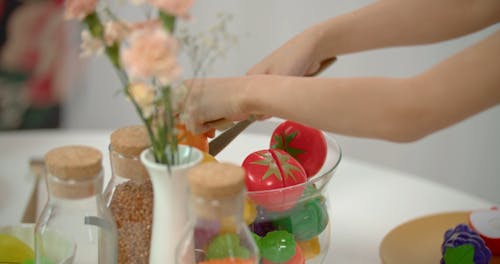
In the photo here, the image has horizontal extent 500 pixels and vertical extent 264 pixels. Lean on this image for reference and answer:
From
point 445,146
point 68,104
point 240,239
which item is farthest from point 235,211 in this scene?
point 68,104

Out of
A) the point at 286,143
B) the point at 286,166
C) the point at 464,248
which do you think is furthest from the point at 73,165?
the point at 464,248

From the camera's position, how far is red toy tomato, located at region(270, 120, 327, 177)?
3.72ft

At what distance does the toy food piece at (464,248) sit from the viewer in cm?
105

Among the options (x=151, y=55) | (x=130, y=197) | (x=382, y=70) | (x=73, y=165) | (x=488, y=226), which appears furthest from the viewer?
(x=382, y=70)

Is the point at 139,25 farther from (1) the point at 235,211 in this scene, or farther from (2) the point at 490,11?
(2) the point at 490,11

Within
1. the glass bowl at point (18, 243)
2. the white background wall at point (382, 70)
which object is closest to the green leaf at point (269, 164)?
the glass bowl at point (18, 243)

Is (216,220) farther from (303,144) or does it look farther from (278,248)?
(303,144)

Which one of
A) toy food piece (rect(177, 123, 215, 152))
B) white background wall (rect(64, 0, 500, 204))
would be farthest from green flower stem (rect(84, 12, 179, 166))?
white background wall (rect(64, 0, 500, 204))

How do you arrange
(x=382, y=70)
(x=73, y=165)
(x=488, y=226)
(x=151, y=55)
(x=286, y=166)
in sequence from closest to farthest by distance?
1. (x=151, y=55)
2. (x=73, y=165)
3. (x=286, y=166)
4. (x=488, y=226)
5. (x=382, y=70)

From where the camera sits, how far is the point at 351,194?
131cm

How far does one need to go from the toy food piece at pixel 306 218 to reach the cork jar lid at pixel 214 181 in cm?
23

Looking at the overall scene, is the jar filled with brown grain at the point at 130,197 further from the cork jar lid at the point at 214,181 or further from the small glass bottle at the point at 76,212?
the cork jar lid at the point at 214,181

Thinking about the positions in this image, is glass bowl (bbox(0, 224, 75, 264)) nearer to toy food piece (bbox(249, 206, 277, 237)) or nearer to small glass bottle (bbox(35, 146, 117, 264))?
small glass bottle (bbox(35, 146, 117, 264))

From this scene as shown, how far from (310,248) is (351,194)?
1.06 feet
